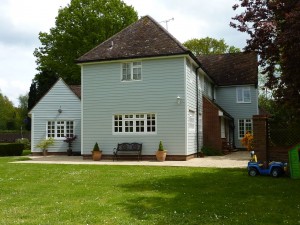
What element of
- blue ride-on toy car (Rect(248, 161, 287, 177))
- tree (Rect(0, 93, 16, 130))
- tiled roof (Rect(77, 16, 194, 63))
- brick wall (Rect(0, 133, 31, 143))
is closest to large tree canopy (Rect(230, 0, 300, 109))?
blue ride-on toy car (Rect(248, 161, 287, 177))

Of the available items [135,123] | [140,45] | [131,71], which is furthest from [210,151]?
[140,45]

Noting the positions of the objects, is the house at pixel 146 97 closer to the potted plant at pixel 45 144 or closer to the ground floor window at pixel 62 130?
the potted plant at pixel 45 144

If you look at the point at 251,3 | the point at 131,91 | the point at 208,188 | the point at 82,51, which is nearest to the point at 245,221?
the point at 208,188

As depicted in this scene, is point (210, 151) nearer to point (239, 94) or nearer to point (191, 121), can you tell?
point (191, 121)

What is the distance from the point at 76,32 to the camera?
132 feet

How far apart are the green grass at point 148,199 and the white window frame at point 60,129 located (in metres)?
13.2

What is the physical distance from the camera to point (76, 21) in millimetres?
40344

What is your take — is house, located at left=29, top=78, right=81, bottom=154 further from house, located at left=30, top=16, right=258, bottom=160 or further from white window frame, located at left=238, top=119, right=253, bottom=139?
white window frame, located at left=238, top=119, right=253, bottom=139

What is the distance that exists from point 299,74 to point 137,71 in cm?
1234

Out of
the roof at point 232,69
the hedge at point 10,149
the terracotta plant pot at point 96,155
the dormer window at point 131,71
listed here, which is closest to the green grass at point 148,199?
the terracotta plant pot at point 96,155

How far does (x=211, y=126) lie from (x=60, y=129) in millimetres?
10716

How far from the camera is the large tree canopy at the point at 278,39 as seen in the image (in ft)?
28.9

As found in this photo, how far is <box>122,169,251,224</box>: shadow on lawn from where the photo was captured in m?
6.71

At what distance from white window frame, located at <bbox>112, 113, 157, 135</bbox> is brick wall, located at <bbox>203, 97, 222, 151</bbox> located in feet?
16.0
